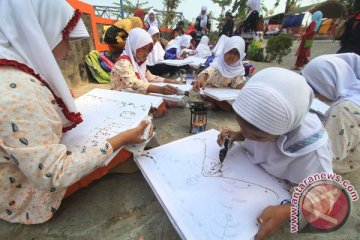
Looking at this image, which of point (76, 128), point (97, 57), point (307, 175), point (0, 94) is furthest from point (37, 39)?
point (97, 57)

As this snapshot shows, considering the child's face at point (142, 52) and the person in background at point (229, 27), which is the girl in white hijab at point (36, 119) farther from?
the person in background at point (229, 27)

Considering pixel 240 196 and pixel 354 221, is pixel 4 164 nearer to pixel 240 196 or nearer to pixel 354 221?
pixel 240 196

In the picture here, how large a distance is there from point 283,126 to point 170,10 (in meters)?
13.8

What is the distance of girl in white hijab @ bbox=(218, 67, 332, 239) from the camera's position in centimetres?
75

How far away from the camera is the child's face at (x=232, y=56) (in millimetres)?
2496

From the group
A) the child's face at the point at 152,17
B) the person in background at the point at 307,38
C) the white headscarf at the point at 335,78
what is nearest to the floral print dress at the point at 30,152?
the white headscarf at the point at 335,78

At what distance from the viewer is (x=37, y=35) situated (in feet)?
2.84

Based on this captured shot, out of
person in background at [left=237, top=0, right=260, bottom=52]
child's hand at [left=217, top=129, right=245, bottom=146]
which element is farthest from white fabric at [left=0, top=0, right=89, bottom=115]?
person in background at [left=237, top=0, right=260, bottom=52]

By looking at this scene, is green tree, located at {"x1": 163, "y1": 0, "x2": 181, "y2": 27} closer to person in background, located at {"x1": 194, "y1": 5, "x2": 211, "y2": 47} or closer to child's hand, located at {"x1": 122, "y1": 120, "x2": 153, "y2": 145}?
person in background, located at {"x1": 194, "y1": 5, "x2": 211, "y2": 47}

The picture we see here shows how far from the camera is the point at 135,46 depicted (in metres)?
2.14

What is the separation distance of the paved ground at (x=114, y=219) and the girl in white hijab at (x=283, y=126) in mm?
351

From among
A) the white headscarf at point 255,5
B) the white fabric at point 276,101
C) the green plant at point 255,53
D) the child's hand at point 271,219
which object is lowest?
the green plant at point 255,53

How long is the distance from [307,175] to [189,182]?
498 mm

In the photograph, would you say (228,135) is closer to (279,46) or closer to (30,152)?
(30,152)
